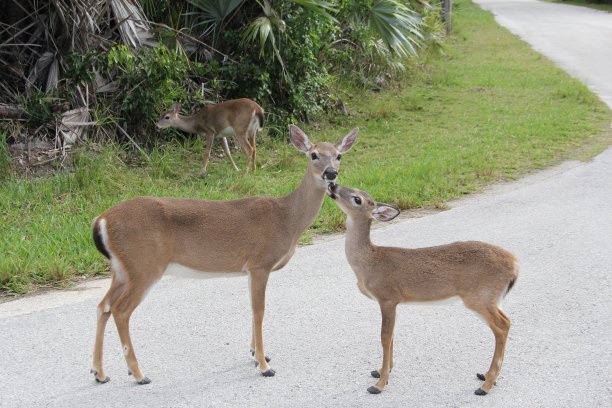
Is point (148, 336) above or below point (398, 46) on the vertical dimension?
below

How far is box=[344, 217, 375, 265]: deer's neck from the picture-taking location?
4.99 meters

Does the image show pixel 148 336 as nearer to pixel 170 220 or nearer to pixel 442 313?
pixel 170 220

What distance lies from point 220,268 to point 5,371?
4.77 feet

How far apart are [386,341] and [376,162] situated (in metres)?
5.97

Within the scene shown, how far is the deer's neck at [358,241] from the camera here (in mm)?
4988

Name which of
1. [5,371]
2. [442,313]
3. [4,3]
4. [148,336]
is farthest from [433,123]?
[5,371]

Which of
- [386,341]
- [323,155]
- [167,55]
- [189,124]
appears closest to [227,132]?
[189,124]

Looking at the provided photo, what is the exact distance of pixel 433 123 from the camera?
13125 mm

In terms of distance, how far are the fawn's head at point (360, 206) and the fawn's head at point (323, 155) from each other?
1.02 feet

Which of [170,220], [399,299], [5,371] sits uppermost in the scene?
[170,220]

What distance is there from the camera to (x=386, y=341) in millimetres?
4660

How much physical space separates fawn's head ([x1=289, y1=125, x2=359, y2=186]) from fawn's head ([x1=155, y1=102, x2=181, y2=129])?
507cm

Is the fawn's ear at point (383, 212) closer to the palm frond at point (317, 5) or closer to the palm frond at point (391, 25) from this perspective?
the palm frond at point (317, 5)

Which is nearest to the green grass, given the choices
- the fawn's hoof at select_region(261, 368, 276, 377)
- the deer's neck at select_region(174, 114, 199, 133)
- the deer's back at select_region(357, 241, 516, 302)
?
the deer's neck at select_region(174, 114, 199, 133)
